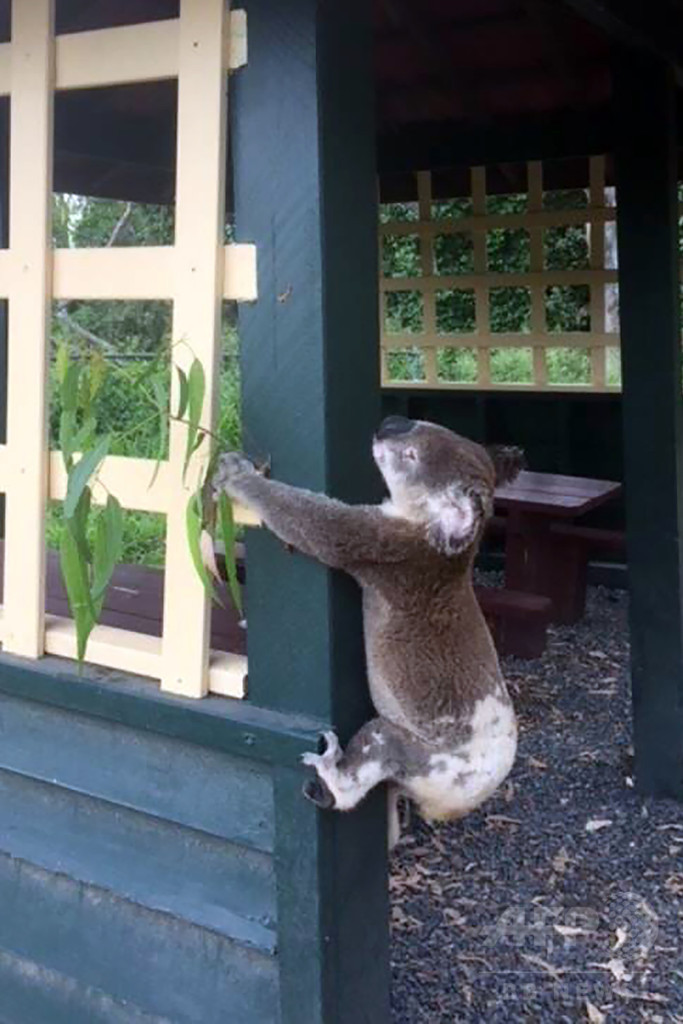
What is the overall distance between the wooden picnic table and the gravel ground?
4.22 feet

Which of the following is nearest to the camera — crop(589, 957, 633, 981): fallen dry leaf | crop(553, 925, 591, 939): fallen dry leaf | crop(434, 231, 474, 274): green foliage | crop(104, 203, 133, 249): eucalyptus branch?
crop(589, 957, 633, 981): fallen dry leaf

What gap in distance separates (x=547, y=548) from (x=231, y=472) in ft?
13.1

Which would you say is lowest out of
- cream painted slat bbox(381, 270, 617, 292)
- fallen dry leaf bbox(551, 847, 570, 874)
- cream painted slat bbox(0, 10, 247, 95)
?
fallen dry leaf bbox(551, 847, 570, 874)

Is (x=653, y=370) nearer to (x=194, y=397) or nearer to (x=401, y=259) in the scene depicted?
(x=194, y=397)

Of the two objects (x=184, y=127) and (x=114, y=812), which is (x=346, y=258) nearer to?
(x=184, y=127)

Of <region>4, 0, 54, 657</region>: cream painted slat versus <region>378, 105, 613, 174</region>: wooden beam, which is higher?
<region>378, 105, 613, 174</region>: wooden beam

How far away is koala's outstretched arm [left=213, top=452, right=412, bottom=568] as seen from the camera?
5.65 feet

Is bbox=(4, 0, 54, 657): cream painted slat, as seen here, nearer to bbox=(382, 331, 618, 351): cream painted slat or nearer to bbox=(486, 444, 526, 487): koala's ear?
bbox=(486, 444, 526, 487): koala's ear

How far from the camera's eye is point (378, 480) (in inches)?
75.9

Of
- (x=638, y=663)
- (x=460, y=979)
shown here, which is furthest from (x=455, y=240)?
(x=460, y=979)

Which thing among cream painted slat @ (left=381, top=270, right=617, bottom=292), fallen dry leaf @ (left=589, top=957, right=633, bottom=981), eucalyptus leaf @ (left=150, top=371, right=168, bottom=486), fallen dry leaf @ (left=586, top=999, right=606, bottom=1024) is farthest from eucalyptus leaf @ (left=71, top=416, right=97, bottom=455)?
cream painted slat @ (left=381, top=270, right=617, bottom=292)

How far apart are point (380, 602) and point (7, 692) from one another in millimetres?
800

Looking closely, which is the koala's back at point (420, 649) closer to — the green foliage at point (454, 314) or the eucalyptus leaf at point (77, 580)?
the eucalyptus leaf at point (77, 580)

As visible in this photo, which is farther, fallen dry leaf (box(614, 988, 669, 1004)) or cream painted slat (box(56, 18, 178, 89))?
fallen dry leaf (box(614, 988, 669, 1004))
